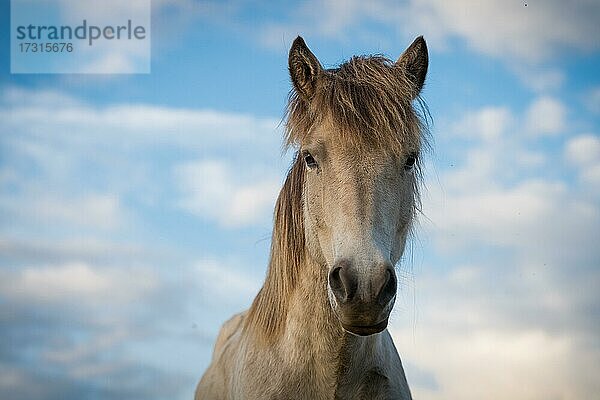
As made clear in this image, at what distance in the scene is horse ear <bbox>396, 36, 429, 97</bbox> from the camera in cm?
463

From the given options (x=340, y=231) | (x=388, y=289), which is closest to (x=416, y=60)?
(x=340, y=231)

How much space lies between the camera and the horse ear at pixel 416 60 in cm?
463

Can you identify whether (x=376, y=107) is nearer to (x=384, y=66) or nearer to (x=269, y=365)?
(x=384, y=66)

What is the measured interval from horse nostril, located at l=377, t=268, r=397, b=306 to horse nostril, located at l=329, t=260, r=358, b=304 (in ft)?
0.43

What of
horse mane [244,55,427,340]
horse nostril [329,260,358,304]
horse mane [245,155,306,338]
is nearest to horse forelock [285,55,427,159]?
horse mane [244,55,427,340]

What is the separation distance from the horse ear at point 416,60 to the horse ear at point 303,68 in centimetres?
52

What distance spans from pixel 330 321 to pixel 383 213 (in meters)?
0.83

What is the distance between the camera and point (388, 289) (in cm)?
370

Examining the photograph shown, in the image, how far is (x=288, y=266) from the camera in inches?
187

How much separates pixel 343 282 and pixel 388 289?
0.22 meters

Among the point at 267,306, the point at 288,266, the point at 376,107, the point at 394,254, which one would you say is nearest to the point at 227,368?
the point at 267,306

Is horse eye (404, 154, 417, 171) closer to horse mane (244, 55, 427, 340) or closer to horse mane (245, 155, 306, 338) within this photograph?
horse mane (244, 55, 427, 340)

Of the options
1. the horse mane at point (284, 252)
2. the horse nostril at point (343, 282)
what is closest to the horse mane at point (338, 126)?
the horse mane at point (284, 252)

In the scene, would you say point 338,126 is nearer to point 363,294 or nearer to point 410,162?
point 410,162
